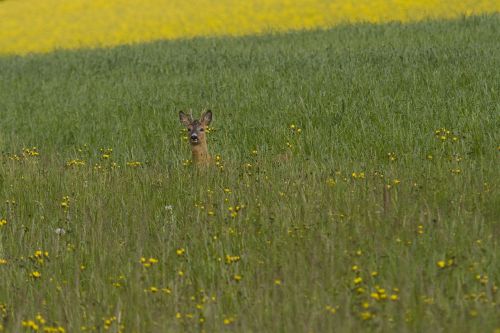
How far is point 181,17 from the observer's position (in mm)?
32875

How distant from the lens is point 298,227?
6055 mm

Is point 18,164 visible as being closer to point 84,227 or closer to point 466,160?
point 84,227

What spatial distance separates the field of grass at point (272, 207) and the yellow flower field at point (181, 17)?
12.0m

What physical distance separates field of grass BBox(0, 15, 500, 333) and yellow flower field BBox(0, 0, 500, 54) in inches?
471

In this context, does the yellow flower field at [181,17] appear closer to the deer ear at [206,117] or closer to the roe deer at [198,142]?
the deer ear at [206,117]

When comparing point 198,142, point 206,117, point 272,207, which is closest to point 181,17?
point 206,117

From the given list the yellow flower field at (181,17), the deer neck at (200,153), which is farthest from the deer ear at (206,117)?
the yellow flower field at (181,17)

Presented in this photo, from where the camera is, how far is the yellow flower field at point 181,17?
27.1 metres

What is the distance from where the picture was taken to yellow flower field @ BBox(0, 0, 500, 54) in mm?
27109

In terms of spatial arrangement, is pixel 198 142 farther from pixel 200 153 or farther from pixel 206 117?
pixel 206 117

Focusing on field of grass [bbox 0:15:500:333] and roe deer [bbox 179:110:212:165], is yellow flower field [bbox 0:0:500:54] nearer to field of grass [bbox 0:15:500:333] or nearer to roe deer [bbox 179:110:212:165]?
field of grass [bbox 0:15:500:333]

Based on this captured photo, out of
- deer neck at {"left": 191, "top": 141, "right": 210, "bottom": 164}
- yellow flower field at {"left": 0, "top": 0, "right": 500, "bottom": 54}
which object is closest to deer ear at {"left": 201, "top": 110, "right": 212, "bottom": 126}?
deer neck at {"left": 191, "top": 141, "right": 210, "bottom": 164}

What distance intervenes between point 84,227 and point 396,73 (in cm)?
832

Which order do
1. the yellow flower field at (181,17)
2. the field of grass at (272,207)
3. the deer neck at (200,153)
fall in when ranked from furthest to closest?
the yellow flower field at (181,17) < the deer neck at (200,153) < the field of grass at (272,207)
